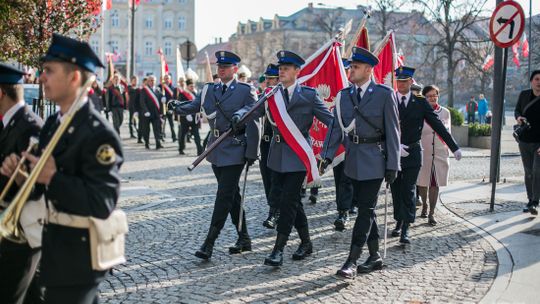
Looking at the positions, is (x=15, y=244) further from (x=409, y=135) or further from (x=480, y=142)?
(x=480, y=142)

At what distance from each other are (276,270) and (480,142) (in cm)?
1724

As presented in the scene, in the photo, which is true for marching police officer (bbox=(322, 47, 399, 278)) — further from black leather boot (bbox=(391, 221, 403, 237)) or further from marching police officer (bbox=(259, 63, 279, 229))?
marching police officer (bbox=(259, 63, 279, 229))

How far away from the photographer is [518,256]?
302 inches

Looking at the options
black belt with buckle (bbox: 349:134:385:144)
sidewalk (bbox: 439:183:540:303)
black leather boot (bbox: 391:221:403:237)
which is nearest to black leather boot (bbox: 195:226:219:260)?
black belt with buckle (bbox: 349:134:385:144)

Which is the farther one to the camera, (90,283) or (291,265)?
(291,265)

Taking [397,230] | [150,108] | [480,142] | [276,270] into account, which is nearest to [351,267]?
[276,270]

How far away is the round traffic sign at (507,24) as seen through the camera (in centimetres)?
1056

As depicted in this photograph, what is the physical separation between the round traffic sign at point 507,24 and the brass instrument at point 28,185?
8.25 metres

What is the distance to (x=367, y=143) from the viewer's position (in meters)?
6.89

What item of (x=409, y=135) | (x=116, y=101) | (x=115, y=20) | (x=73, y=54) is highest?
(x=115, y=20)

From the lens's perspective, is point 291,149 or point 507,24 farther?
point 507,24

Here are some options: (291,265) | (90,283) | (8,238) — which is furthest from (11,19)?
(90,283)

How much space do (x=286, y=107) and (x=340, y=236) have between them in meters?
2.17

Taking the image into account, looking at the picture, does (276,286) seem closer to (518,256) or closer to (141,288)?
(141,288)
